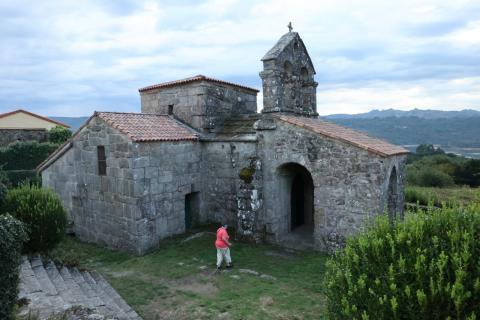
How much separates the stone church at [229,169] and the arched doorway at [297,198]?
4 cm

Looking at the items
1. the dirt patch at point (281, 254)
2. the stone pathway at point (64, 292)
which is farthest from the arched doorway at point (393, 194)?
the stone pathway at point (64, 292)

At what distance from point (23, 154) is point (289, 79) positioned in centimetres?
1882

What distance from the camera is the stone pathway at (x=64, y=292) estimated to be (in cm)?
655

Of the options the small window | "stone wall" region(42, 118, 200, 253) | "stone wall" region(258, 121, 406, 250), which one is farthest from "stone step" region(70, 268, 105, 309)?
"stone wall" region(258, 121, 406, 250)

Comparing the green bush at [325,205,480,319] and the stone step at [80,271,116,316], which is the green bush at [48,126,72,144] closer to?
the stone step at [80,271,116,316]

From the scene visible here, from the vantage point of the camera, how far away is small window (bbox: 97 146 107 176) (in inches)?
485

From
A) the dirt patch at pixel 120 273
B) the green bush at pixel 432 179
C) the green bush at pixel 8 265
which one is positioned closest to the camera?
the green bush at pixel 8 265

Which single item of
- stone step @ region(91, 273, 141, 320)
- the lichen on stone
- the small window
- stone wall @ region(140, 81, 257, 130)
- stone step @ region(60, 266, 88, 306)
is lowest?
stone step @ region(91, 273, 141, 320)

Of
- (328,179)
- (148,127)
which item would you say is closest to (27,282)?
(148,127)

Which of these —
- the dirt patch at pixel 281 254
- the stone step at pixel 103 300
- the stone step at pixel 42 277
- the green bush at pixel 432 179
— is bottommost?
the green bush at pixel 432 179

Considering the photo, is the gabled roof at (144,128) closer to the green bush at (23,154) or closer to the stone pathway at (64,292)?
the stone pathway at (64,292)

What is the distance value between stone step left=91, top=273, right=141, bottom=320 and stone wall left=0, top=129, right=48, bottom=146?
69.1ft

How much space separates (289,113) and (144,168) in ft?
17.1

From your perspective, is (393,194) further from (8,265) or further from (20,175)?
(20,175)
